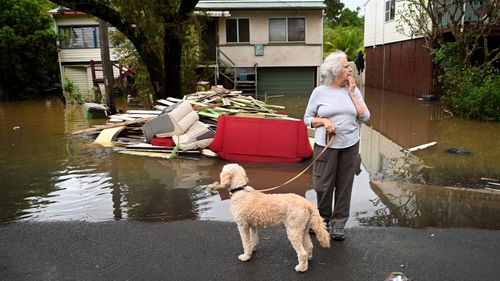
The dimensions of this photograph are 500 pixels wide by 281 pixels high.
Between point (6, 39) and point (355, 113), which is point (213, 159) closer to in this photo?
point (355, 113)

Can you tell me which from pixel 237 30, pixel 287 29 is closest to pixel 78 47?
pixel 237 30

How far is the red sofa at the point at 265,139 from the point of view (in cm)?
798

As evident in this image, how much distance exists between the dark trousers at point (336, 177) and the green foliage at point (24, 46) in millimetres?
23059

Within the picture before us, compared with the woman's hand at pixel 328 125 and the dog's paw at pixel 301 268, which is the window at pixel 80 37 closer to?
the woman's hand at pixel 328 125

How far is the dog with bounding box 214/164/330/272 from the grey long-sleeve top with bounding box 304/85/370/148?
0.80m

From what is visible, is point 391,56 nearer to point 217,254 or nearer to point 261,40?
point 261,40

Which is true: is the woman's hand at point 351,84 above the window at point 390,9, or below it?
below

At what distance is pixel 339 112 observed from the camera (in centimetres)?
407

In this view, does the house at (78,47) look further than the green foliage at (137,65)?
Yes

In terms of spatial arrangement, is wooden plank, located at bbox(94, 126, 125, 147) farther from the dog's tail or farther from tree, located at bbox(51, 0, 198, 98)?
the dog's tail

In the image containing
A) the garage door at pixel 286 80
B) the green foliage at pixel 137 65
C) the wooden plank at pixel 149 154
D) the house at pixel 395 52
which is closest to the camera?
the wooden plank at pixel 149 154

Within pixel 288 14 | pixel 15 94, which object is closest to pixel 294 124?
pixel 288 14

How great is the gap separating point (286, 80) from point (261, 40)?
8.87 ft

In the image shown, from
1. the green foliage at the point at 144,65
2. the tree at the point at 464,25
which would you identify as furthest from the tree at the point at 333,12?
the green foliage at the point at 144,65
